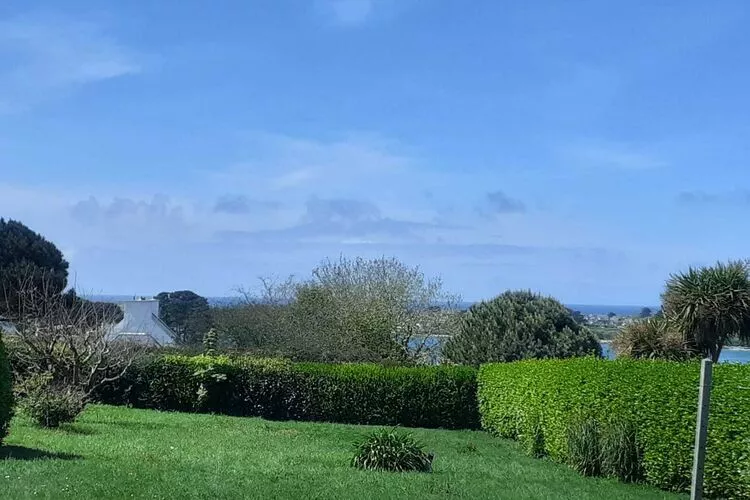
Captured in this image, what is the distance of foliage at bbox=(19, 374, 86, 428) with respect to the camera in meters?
14.9

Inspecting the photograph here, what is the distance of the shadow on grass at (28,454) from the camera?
1061cm

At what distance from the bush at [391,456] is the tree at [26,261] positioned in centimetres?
2499

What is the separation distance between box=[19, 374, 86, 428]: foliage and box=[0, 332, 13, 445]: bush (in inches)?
153

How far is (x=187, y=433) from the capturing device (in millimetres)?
15727

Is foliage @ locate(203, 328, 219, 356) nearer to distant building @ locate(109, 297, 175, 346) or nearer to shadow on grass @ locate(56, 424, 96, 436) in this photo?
distant building @ locate(109, 297, 175, 346)

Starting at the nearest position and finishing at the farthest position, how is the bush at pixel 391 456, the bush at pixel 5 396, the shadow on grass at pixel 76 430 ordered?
the bush at pixel 5 396, the bush at pixel 391 456, the shadow on grass at pixel 76 430

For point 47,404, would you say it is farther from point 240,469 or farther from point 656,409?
point 656,409

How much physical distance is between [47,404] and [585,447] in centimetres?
945

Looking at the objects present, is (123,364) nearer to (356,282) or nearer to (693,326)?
(356,282)

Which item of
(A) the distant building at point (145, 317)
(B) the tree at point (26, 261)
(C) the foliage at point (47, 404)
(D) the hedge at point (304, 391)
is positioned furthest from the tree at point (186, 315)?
(C) the foliage at point (47, 404)

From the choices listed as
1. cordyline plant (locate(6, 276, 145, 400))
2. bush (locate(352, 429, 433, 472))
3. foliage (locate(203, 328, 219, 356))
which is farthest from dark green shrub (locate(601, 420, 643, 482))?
foliage (locate(203, 328, 219, 356))

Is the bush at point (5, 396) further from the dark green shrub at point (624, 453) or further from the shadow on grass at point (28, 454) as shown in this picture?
the dark green shrub at point (624, 453)

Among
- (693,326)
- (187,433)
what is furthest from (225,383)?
(693,326)

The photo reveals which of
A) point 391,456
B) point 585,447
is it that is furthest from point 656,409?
point 391,456
